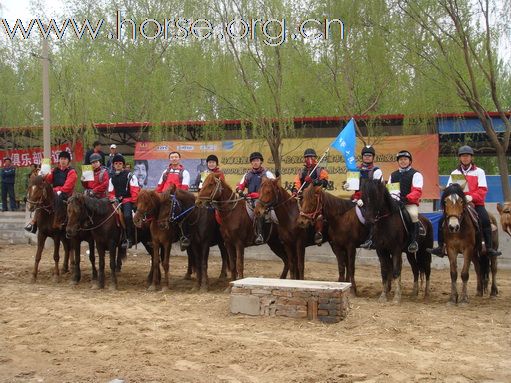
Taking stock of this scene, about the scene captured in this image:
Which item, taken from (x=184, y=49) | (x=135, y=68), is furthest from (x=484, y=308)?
(x=135, y=68)

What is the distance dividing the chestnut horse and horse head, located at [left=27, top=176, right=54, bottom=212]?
4.38 meters

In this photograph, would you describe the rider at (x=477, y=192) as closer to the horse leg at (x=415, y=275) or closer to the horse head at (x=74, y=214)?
the horse leg at (x=415, y=275)

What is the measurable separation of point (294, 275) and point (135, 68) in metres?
13.6

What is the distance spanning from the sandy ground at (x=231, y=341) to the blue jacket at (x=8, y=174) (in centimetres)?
1179

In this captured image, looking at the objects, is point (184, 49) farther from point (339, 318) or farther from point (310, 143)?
point (339, 318)

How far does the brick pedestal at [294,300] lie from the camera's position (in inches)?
332

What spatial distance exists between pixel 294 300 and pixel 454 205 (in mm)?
3178

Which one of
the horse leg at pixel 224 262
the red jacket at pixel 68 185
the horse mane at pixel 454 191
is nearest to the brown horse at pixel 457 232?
the horse mane at pixel 454 191

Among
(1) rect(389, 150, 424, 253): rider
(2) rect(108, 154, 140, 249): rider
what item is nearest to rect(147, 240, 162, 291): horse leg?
(2) rect(108, 154, 140, 249): rider

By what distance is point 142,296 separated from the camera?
437 inches

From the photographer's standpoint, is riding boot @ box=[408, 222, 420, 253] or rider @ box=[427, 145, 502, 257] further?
rider @ box=[427, 145, 502, 257]

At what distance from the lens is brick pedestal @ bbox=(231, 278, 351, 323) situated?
8.42 metres

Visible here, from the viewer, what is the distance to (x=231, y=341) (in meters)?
7.44

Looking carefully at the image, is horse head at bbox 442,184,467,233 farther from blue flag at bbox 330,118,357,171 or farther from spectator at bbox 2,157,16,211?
spectator at bbox 2,157,16,211
